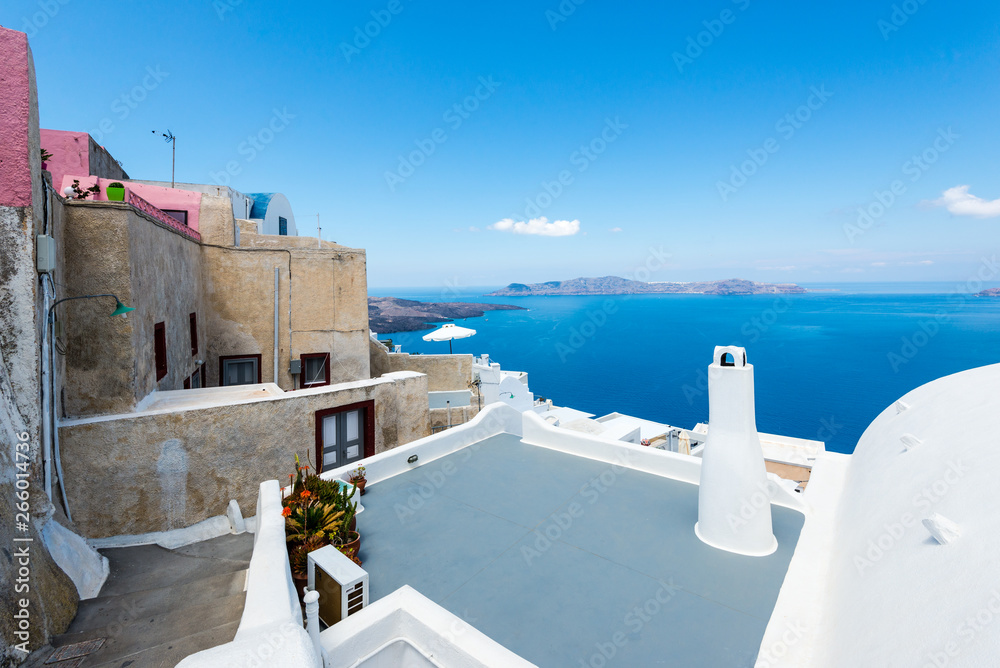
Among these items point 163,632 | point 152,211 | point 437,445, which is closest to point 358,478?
point 437,445

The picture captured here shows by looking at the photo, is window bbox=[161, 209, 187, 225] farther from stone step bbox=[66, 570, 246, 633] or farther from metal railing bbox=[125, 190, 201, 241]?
stone step bbox=[66, 570, 246, 633]

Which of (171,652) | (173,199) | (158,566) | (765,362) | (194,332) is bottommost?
(765,362)

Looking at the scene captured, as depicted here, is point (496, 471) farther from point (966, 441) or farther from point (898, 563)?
point (966, 441)

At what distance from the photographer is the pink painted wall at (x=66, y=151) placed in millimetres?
12719

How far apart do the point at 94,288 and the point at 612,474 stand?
314 inches

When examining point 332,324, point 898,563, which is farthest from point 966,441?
point 332,324

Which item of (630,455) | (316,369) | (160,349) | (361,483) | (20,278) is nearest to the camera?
(20,278)

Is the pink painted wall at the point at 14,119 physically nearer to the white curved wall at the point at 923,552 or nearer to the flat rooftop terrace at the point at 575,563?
the flat rooftop terrace at the point at 575,563

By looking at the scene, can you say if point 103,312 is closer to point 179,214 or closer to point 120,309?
point 120,309

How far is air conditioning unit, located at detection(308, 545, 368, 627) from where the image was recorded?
3846mm

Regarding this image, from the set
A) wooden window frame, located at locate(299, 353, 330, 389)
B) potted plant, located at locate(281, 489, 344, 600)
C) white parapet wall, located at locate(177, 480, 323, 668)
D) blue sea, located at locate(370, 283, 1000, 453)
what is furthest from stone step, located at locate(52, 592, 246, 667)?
blue sea, located at locate(370, 283, 1000, 453)

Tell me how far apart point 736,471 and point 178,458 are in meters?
7.54

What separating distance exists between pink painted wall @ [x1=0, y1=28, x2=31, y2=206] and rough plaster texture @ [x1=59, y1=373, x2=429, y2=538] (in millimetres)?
2996

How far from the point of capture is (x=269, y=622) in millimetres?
3016
